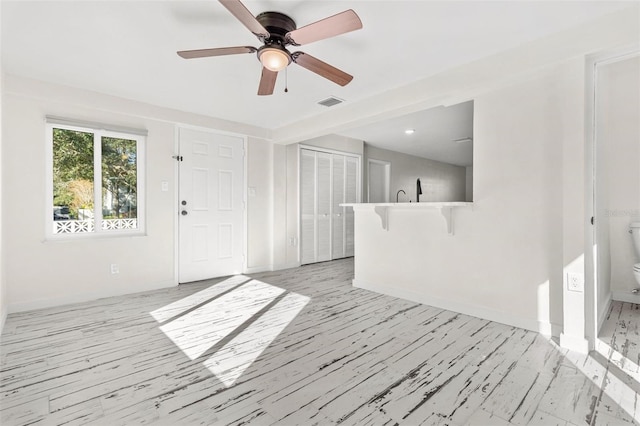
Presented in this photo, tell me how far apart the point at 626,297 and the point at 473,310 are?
1960 mm

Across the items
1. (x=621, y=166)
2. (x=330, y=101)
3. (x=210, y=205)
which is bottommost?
(x=210, y=205)

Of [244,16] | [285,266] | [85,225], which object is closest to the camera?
[244,16]

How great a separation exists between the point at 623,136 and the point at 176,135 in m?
5.34

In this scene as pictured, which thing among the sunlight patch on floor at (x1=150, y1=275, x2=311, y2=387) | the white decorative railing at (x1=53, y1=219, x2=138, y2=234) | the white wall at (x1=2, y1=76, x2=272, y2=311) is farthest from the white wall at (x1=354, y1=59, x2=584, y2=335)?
the white decorative railing at (x1=53, y1=219, x2=138, y2=234)

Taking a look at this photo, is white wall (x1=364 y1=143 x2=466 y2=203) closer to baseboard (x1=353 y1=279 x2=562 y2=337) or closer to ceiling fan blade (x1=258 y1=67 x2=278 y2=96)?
baseboard (x1=353 y1=279 x2=562 y2=337)

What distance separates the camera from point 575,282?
7.50ft

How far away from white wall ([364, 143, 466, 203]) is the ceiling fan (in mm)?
4397

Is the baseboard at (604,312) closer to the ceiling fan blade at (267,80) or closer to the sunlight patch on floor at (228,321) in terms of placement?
the sunlight patch on floor at (228,321)

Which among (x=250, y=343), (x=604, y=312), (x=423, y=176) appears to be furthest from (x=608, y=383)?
(x=423, y=176)

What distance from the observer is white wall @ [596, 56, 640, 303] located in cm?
339

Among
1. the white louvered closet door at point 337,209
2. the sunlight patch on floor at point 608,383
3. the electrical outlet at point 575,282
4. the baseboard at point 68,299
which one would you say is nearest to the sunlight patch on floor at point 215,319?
the baseboard at point 68,299

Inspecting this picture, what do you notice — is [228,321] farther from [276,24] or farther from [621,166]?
[621,166]

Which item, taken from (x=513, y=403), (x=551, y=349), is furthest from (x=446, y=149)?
(x=513, y=403)

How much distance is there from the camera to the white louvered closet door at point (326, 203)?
5676 millimetres
